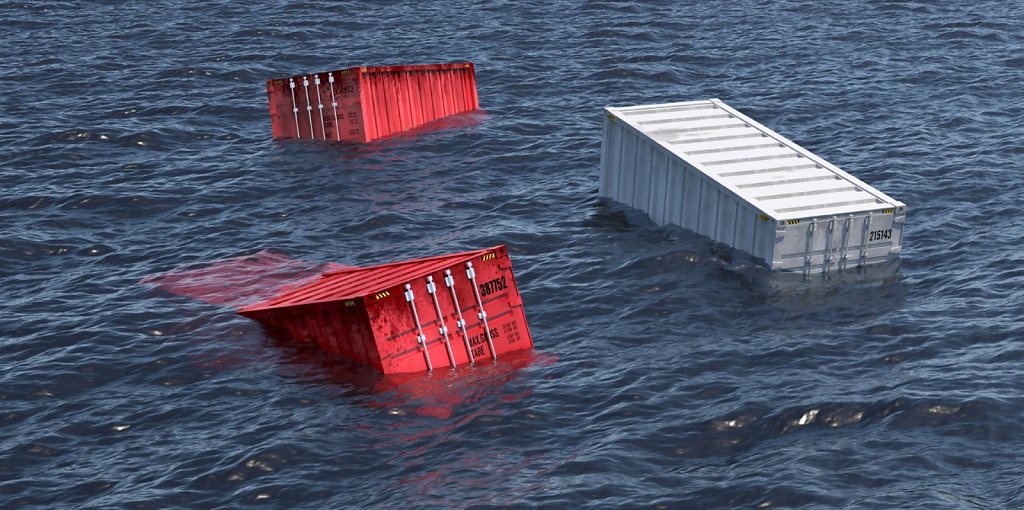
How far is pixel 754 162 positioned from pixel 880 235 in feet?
13.3

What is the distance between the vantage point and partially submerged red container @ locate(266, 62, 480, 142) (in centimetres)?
4116

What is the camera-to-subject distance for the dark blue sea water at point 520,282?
21922 mm

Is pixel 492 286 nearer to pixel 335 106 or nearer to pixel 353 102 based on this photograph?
pixel 353 102

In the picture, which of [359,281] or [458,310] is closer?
[458,310]

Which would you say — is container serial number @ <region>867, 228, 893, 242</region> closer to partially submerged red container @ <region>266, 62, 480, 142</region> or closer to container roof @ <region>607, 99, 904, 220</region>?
container roof @ <region>607, 99, 904, 220</region>

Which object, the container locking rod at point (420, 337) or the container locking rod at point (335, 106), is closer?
the container locking rod at point (420, 337)

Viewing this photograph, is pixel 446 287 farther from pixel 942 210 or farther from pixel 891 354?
pixel 942 210

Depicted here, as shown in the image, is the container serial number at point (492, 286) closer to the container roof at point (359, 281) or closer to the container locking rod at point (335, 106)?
the container roof at point (359, 281)

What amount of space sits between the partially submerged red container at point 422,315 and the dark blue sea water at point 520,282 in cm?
52

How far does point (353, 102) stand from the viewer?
4119cm

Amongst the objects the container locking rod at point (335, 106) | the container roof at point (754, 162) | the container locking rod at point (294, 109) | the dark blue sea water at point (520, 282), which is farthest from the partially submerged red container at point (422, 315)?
the container locking rod at point (294, 109)

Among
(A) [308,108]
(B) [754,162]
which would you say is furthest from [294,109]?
(B) [754,162]

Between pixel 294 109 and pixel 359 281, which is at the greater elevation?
pixel 294 109

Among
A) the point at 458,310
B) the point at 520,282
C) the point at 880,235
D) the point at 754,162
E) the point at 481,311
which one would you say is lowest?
the point at 520,282
